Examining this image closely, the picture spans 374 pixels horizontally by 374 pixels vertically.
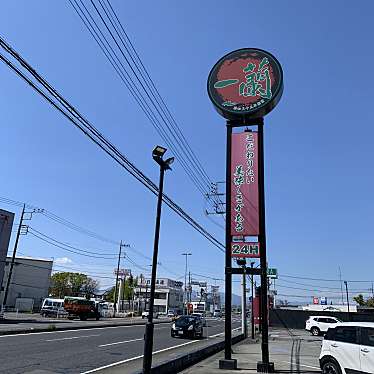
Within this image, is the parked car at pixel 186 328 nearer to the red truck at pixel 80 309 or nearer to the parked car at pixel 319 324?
the parked car at pixel 319 324

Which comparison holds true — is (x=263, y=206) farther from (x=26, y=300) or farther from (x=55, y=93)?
(x=26, y=300)

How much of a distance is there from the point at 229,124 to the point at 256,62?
8.84 ft

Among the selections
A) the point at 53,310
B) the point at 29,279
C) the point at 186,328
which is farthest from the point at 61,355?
the point at 29,279

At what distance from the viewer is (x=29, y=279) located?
230ft

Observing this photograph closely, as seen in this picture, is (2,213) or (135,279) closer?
(2,213)

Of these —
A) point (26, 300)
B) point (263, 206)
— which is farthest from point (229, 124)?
point (26, 300)

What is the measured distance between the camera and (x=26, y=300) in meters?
62.8

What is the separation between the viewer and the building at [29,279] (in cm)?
6731

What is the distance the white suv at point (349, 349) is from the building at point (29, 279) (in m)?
63.7

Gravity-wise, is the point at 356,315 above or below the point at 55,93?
below

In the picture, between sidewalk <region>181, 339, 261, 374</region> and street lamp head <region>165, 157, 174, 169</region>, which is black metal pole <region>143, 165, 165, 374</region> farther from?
sidewalk <region>181, 339, 261, 374</region>

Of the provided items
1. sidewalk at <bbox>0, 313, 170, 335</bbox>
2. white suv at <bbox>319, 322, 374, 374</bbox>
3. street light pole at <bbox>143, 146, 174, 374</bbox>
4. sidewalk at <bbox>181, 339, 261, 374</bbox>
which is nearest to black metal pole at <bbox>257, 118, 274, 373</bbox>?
sidewalk at <bbox>181, 339, 261, 374</bbox>

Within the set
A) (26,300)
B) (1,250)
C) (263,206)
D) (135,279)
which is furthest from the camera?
(135,279)

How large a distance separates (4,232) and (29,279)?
1643 inches
